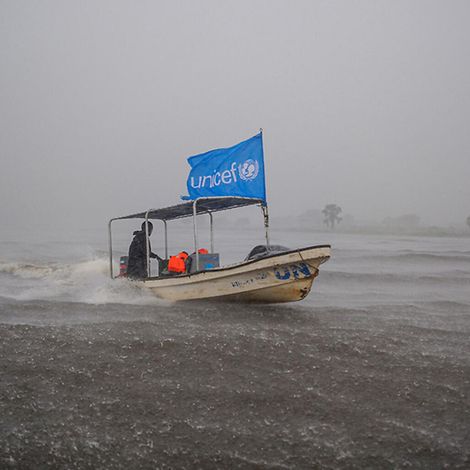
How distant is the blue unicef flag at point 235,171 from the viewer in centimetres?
866

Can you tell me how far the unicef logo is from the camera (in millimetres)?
8664

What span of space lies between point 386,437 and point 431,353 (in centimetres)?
254

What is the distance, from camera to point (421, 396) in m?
3.93

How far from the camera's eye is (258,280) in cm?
767

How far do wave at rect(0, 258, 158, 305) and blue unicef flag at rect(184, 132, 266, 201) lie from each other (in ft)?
9.81

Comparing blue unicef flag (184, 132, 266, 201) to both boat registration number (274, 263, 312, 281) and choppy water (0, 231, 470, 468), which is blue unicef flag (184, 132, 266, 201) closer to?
boat registration number (274, 263, 312, 281)

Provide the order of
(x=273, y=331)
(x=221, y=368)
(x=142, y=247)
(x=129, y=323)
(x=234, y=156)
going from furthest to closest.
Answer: (x=142, y=247), (x=234, y=156), (x=129, y=323), (x=273, y=331), (x=221, y=368)

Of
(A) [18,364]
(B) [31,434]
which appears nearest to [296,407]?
(B) [31,434]

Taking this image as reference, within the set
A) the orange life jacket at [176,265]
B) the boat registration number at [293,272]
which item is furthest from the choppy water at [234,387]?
the orange life jacket at [176,265]

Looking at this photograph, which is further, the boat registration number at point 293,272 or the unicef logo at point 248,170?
the unicef logo at point 248,170

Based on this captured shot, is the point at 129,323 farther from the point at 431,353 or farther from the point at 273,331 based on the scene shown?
the point at 431,353

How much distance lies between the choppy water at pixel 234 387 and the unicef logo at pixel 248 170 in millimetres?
2980

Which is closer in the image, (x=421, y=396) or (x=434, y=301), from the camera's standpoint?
(x=421, y=396)

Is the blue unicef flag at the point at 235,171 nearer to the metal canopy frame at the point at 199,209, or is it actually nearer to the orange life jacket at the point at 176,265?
the metal canopy frame at the point at 199,209
